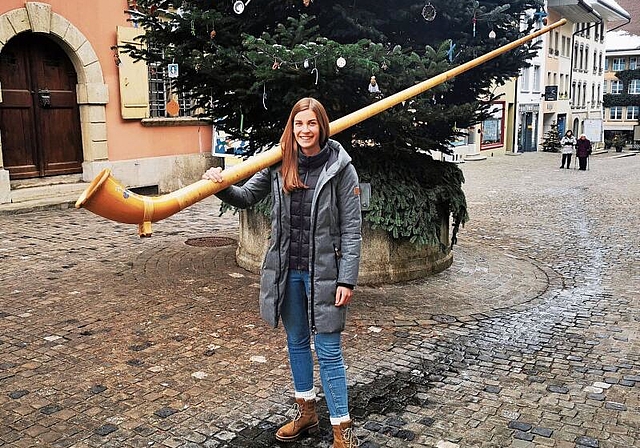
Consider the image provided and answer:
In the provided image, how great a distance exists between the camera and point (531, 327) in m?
6.30

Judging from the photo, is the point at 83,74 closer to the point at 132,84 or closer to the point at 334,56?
the point at 132,84

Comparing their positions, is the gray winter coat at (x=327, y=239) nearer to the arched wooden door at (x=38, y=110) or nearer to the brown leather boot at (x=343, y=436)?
the brown leather boot at (x=343, y=436)

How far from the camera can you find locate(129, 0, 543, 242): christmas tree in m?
6.33

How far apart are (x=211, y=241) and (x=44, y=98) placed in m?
5.64

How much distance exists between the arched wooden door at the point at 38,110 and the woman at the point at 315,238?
34.2 ft

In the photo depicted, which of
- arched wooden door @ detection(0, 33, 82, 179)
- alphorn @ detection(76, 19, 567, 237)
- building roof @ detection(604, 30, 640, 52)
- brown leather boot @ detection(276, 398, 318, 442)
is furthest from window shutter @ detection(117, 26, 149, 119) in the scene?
building roof @ detection(604, 30, 640, 52)

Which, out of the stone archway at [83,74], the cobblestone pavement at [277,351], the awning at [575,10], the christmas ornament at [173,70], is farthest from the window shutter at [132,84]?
the awning at [575,10]

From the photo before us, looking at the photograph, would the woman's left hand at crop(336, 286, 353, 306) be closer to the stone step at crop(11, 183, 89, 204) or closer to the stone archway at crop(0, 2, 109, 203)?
the stone archway at crop(0, 2, 109, 203)

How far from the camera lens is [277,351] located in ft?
17.8

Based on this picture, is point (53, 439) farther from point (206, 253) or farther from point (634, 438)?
point (206, 253)

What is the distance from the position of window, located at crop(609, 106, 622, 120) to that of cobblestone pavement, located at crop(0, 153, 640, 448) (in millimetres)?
66331

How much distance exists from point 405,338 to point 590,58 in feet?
187

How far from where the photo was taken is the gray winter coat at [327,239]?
373cm

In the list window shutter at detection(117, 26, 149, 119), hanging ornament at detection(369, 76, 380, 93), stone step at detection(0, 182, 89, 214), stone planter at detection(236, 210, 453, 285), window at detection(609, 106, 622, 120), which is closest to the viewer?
hanging ornament at detection(369, 76, 380, 93)
